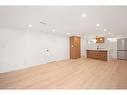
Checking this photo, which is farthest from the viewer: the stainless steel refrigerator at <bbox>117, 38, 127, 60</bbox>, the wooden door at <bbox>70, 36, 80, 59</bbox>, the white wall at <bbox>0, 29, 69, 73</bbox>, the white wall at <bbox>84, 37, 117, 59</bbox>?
the white wall at <bbox>84, 37, 117, 59</bbox>

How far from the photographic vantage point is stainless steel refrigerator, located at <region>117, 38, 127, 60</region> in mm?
10566

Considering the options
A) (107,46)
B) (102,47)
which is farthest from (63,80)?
(102,47)

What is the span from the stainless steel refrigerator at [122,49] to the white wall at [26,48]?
4.67 metres

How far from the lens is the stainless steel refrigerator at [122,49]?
10.6m

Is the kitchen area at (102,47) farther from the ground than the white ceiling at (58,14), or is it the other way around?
the white ceiling at (58,14)

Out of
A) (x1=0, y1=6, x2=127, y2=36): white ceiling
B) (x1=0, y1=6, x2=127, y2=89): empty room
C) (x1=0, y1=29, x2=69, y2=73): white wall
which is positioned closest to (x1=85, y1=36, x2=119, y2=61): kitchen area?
(x1=0, y1=6, x2=127, y2=89): empty room

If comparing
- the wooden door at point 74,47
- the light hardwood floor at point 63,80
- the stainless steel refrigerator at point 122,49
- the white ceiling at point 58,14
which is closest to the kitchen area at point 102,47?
the stainless steel refrigerator at point 122,49

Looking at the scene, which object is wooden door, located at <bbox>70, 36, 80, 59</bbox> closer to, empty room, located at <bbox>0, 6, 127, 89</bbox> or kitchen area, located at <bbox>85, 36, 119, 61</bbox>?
empty room, located at <bbox>0, 6, 127, 89</bbox>

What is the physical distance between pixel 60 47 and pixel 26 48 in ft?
12.2

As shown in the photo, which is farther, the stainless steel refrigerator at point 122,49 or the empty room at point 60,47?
the stainless steel refrigerator at point 122,49

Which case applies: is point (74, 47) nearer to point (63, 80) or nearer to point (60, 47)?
point (60, 47)

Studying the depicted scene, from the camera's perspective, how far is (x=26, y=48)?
7.13 meters

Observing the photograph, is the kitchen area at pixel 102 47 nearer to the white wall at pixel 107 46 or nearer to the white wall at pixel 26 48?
the white wall at pixel 107 46

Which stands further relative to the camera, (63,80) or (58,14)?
(58,14)
